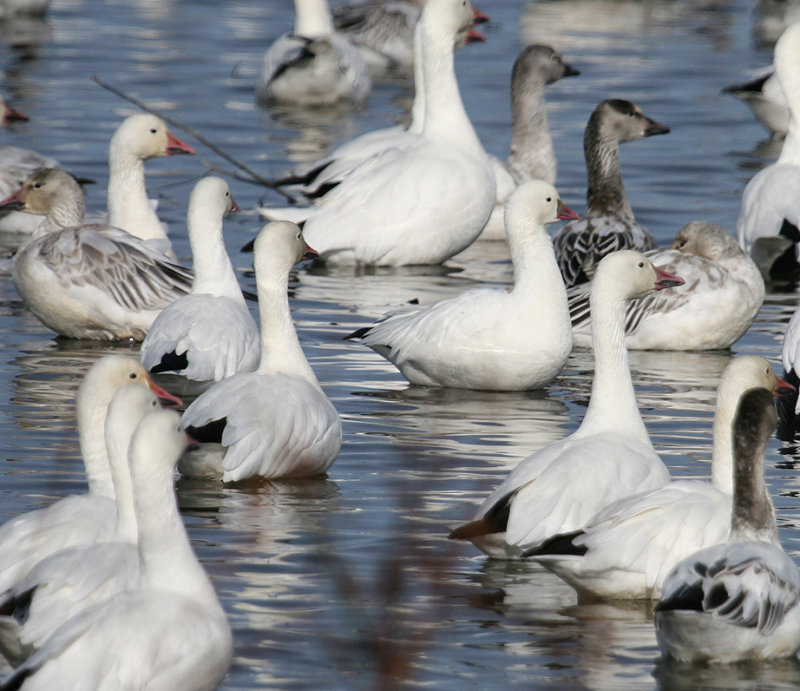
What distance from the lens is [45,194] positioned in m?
11.6

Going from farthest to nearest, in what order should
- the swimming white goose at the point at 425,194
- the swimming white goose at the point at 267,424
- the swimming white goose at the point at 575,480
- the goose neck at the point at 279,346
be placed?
the swimming white goose at the point at 425,194
the goose neck at the point at 279,346
the swimming white goose at the point at 267,424
the swimming white goose at the point at 575,480

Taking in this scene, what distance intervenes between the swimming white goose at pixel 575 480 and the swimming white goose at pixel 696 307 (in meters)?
3.41

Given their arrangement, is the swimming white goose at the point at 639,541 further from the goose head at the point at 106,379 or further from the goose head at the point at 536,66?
the goose head at the point at 536,66

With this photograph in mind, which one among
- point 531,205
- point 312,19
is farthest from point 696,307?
point 312,19

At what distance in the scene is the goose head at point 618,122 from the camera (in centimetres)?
1327

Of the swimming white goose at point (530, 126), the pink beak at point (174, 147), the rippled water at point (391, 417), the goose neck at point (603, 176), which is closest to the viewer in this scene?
the rippled water at point (391, 417)

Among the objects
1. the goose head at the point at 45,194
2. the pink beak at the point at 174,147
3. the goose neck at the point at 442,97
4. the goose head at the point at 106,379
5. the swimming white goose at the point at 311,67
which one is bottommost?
the goose head at the point at 106,379

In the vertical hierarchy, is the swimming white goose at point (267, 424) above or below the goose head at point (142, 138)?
below

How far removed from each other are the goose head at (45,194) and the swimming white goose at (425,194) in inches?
74.3

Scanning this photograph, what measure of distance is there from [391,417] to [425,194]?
3.74m

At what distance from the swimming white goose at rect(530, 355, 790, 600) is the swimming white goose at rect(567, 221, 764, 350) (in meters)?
4.49

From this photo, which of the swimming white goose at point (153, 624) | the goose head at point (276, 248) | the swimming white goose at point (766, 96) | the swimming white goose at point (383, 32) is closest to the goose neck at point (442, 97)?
the goose head at point (276, 248)

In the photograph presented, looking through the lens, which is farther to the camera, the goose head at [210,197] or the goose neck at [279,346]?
the goose head at [210,197]

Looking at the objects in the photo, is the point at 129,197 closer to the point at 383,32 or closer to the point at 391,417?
the point at 391,417
